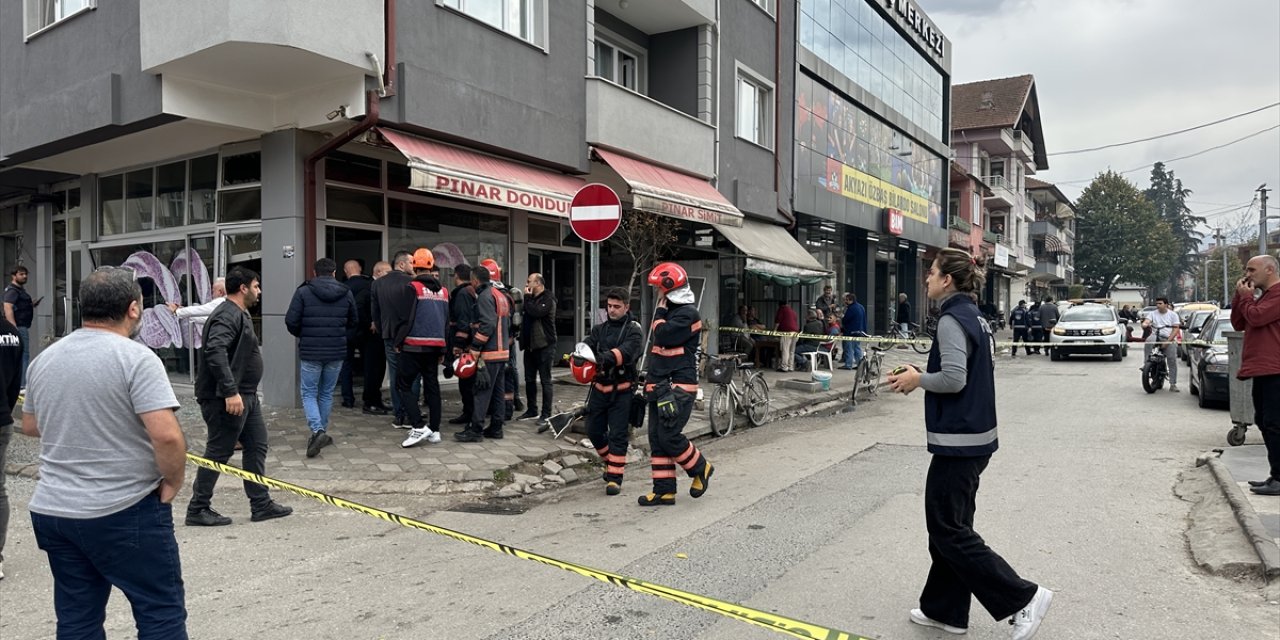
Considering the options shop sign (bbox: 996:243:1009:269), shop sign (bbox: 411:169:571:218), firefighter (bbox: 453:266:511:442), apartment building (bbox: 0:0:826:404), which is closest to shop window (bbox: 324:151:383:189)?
apartment building (bbox: 0:0:826:404)

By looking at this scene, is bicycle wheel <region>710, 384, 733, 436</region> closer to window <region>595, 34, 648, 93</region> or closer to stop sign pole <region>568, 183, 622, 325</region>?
stop sign pole <region>568, 183, 622, 325</region>

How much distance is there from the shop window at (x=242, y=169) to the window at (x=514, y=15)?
10.9 ft

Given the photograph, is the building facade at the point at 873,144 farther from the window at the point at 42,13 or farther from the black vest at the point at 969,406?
the black vest at the point at 969,406

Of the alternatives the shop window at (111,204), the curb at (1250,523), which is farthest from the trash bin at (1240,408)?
the shop window at (111,204)

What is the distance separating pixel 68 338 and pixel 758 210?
52.6ft

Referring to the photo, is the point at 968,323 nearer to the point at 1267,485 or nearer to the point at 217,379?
the point at 1267,485

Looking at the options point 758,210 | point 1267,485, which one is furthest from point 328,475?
point 758,210

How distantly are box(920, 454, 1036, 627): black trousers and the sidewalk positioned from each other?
4.39 meters

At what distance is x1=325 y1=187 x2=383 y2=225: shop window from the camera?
10.4 m

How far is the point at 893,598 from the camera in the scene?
4379mm

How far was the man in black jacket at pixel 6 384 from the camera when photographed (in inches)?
185

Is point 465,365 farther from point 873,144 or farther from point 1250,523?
point 873,144

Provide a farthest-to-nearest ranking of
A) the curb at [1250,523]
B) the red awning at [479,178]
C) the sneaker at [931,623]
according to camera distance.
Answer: the red awning at [479,178]
the curb at [1250,523]
the sneaker at [931,623]

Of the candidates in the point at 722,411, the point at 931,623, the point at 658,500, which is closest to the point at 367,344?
the point at 722,411
